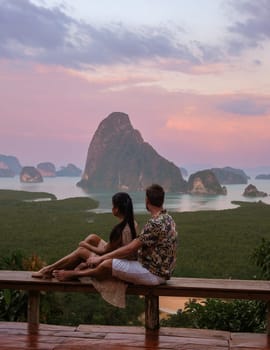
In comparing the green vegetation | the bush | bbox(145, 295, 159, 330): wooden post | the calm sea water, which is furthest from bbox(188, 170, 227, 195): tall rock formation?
bbox(145, 295, 159, 330): wooden post

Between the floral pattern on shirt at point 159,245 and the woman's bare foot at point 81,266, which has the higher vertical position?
the floral pattern on shirt at point 159,245

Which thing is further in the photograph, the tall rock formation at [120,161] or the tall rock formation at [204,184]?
the tall rock formation at [120,161]

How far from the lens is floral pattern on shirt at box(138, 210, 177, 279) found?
2846mm

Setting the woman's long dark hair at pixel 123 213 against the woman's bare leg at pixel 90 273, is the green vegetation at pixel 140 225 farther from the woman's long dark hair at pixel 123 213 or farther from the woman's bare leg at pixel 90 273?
the woman's long dark hair at pixel 123 213

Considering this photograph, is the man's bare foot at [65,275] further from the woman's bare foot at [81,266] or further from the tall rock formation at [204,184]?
the tall rock formation at [204,184]

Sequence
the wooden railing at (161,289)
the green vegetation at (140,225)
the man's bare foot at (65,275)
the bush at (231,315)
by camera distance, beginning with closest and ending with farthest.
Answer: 1. the wooden railing at (161,289)
2. the man's bare foot at (65,275)
3. the bush at (231,315)
4. the green vegetation at (140,225)

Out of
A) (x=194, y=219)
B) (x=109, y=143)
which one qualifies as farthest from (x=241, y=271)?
(x=109, y=143)

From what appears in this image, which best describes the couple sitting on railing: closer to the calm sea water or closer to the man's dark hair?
the man's dark hair

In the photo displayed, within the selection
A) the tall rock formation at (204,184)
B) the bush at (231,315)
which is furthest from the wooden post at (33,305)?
the tall rock formation at (204,184)

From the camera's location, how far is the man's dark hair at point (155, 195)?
2.86m

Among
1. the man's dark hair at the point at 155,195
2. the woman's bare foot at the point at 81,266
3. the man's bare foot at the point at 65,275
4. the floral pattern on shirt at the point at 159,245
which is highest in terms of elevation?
the man's dark hair at the point at 155,195

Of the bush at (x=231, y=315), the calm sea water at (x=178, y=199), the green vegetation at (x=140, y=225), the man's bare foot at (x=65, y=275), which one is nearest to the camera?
the man's bare foot at (x=65, y=275)

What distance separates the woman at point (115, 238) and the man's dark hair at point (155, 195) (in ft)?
0.47

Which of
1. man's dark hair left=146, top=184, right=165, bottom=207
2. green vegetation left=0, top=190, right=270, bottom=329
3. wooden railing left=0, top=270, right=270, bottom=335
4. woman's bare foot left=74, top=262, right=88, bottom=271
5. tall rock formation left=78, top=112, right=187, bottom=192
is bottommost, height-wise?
green vegetation left=0, top=190, right=270, bottom=329
